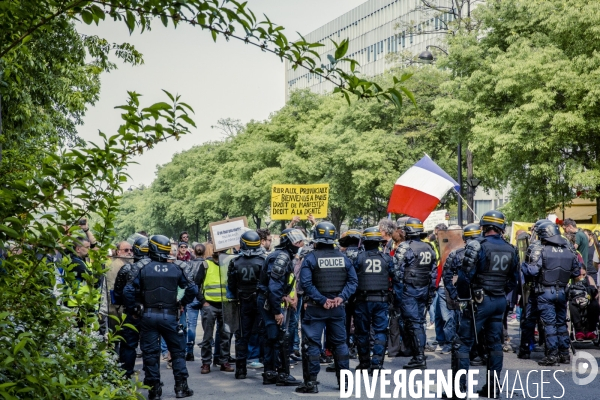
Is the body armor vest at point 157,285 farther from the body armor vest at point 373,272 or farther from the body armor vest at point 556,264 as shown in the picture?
the body armor vest at point 556,264

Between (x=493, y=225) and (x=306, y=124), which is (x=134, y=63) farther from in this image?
(x=306, y=124)

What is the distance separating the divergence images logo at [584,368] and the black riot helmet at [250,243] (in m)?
4.22

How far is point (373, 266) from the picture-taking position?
9914mm

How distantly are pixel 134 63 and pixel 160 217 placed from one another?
69096mm

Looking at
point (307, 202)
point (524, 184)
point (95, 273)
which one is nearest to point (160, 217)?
point (524, 184)

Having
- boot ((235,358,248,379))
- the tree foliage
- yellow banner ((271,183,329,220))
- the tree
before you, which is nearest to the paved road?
boot ((235,358,248,379))

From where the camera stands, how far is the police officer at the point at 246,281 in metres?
9.91

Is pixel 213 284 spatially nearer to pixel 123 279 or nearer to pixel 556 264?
pixel 123 279

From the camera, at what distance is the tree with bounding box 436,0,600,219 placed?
2317 centimetres

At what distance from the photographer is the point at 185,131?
330cm

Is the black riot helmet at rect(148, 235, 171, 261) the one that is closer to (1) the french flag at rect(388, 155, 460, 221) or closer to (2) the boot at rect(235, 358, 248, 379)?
(2) the boot at rect(235, 358, 248, 379)

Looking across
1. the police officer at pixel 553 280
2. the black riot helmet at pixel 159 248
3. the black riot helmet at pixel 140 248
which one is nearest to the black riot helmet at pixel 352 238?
the police officer at pixel 553 280

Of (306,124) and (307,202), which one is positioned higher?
(306,124)

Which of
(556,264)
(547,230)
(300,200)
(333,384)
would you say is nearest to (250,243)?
(333,384)
